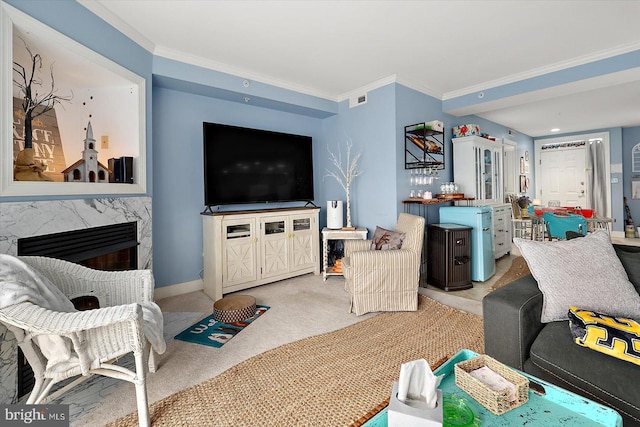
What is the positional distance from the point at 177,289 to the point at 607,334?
353cm

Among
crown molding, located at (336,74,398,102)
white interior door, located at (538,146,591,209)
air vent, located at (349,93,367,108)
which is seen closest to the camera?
crown molding, located at (336,74,398,102)

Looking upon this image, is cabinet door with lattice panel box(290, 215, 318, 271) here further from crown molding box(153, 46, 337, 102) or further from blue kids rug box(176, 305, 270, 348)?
crown molding box(153, 46, 337, 102)

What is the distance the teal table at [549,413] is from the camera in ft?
Result: 3.01

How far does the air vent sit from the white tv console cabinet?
59.2 inches

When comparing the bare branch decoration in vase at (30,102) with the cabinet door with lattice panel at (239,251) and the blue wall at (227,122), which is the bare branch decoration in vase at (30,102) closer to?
the blue wall at (227,122)

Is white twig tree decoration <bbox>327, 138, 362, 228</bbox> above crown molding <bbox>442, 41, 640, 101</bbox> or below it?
below

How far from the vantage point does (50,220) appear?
1.88 metres

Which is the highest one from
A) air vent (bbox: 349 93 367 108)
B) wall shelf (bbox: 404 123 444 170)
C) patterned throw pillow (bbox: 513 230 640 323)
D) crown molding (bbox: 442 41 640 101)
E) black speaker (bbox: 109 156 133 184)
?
crown molding (bbox: 442 41 640 101)

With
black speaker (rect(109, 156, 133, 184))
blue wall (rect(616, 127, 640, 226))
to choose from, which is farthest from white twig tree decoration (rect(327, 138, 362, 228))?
blue wall (rect(616, 127, 640, 226))

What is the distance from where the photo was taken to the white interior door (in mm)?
7023

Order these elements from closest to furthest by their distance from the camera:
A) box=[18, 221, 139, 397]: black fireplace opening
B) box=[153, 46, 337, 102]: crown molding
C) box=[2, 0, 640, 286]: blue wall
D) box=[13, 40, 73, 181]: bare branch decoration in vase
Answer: box=[18, 221, 139, 397]: black fireplace opening → box=[13, 40, 73, 181]: bare branch decoration in vase → box=[153, 46, 337, 102]: crown molding → box=[2, 0, 640, 286]: blue wall

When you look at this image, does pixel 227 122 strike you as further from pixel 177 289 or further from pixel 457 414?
pixel 457 414

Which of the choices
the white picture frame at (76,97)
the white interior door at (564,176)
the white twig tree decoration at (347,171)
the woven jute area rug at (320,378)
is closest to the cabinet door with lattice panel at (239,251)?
the white picture frame at (76,97)

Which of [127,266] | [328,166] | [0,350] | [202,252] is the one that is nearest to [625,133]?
[328,166]
